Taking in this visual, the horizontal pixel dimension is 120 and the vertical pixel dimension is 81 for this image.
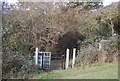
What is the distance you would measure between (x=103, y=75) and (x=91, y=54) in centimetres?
190

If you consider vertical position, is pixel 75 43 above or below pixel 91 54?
above

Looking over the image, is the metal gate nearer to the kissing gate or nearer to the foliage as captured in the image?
the kissing gate

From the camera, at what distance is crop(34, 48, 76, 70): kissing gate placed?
5.44m

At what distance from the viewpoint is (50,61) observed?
5.75 meters

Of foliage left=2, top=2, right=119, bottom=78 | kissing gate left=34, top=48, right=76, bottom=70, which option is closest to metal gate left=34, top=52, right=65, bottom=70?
kissing gate left=34, top=48, right=76, bottom=70

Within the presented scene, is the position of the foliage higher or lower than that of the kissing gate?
higher

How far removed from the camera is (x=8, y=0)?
5.07 metres

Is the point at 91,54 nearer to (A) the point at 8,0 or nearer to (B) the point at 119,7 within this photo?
(B) the point at 119,7

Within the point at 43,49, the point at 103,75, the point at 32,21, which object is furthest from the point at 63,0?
the point at 103,75

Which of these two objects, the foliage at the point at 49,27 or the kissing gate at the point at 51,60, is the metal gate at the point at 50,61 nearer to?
the kissing gate at the point at 51,60

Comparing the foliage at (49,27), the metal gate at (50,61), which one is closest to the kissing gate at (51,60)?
the metal gate at (50,61)

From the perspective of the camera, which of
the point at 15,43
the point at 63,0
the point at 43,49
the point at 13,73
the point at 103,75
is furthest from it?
the point at 63,0

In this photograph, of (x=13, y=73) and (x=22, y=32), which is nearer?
(x=13, y=73)

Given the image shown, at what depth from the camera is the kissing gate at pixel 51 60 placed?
5.44 meters
